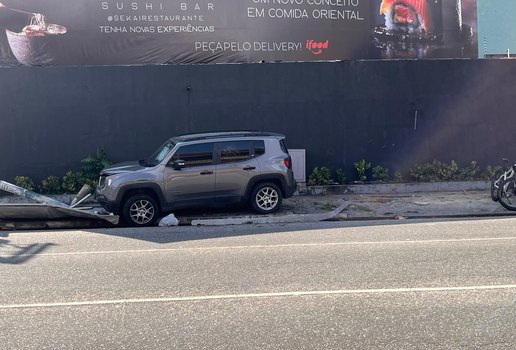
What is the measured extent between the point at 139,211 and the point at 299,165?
5.24m

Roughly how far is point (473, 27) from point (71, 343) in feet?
61.2

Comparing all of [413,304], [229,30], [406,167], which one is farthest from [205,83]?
[413,304]

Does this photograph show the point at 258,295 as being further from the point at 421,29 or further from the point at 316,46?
the point at 421,29

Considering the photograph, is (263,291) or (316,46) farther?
(316,46)

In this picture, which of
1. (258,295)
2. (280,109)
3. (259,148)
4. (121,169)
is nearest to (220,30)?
(280,109)

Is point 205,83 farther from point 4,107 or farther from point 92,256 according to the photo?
Answer: point 92,256

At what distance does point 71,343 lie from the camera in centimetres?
495

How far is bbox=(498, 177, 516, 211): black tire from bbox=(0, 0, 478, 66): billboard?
7813 mm

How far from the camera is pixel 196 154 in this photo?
39.4 feet

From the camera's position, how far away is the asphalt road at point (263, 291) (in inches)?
199

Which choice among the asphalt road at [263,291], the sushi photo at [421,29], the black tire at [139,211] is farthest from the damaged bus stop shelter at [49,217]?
the sushi photo at [421,29]

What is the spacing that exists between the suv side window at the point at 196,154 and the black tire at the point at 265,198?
119cm

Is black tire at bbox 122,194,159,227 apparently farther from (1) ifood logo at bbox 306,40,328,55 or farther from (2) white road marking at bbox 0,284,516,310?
(1) ifood logo at bbox 306,40,328,55

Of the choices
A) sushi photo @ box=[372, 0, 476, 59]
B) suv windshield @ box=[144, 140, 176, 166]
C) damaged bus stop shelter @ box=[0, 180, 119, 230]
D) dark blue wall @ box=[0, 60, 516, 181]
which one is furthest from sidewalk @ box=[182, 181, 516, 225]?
sushi photo @ box=[372, 0, 476, 59]
